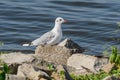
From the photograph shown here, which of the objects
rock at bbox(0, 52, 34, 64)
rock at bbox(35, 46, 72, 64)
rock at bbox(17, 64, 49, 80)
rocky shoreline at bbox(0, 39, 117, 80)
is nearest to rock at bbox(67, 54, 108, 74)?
rocky shoreline at bbox(0, 39, 117, 80)

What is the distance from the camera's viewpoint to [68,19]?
21016 mm

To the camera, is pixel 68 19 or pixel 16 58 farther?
pixel 68 19

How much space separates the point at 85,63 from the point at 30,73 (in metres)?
2.33

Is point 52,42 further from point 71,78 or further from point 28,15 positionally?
point 28,15

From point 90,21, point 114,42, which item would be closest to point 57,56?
point 114,42

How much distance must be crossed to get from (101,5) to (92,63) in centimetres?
1148

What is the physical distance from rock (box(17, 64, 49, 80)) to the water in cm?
665

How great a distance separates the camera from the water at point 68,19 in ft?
59.7

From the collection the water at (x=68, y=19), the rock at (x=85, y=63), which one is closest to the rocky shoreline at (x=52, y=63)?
the rock at (x=85, y=63)

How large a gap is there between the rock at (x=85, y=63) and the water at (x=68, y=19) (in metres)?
4.28

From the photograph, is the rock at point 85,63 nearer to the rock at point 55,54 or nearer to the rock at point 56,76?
the rock at point 55,54

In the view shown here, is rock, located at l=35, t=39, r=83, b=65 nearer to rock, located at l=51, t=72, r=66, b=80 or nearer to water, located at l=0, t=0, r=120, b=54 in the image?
rock, located at l=51, t=72, r=66, b=80

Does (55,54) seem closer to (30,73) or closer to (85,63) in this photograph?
(85,63)

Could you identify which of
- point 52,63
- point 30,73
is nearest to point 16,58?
point 52,63
